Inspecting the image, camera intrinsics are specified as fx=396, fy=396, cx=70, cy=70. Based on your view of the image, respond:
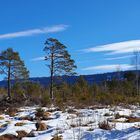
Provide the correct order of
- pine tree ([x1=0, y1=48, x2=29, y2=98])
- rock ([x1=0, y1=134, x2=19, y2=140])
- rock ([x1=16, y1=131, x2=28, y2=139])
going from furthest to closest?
1. pine tree ([x1=0, y1=48, x2=29, y2=98])
2. rock ([x1=16, y1=131, x2=28, y2=139])
3. rock ([x1=0, y1=134, x2=19, y2=140])

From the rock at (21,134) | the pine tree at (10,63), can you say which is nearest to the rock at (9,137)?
the rock at (21,134)

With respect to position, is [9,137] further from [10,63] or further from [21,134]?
[10,63]

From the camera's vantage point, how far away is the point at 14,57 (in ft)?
149

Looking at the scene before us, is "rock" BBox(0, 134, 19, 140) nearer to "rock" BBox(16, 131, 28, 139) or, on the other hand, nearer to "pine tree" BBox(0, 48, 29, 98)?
"rock" BBox(16, 131, 28, 139)

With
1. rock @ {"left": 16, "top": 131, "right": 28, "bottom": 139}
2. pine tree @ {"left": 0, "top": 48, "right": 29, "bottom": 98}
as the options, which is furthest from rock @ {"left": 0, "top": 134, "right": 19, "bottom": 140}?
pine tree @ {"left": 0, "top": 48, "right": 29, "bottom": 98}

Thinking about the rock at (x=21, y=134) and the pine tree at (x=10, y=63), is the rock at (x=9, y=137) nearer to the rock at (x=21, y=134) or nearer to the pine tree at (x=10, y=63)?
the rock at (x=21, y=134)

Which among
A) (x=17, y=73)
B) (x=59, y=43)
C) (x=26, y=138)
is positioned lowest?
(x=26, y=138)

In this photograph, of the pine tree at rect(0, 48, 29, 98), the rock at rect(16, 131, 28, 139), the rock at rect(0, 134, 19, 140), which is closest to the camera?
the rock at rect(0, 134, 19, 140)

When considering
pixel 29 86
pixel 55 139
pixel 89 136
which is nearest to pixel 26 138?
pixel 55 139

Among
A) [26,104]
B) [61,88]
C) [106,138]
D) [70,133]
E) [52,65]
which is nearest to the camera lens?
[106,138]

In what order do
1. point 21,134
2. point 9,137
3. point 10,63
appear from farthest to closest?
point 10,63 < point 21,134 < point 9,137

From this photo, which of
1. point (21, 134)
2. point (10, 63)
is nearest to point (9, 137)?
point (21, 134)

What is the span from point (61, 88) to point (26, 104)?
2127 centimetres

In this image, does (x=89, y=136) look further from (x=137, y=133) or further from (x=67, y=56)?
(x=67, y=56)
